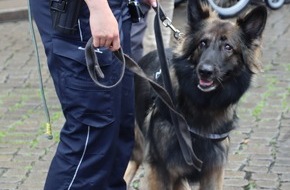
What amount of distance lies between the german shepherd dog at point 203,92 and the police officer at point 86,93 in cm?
46

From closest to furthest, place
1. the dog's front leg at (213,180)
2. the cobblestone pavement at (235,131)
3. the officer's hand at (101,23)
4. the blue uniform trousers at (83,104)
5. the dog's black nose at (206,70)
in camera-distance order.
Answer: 1. the officer's hand at (101,23)
2. the blue uniform trousers at (83,104)
3. the dog's black nose at (206,70)
4. the dog's front leg at (213,180)
5. the cobblestone pavement at (235,131)

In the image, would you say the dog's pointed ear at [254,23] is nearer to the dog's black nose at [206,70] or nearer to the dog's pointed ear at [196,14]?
the dog's pointed ear at [196,14]

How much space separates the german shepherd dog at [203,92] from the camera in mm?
4000

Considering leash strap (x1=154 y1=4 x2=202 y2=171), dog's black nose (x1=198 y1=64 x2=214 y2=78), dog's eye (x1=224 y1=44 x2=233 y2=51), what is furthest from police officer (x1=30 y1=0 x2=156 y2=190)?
dog's eye (x1=224 y1=44 x2=233 y2=51)

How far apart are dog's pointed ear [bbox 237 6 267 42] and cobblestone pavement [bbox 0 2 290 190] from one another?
128 cm

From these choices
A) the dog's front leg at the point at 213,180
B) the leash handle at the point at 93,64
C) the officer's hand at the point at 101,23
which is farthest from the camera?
the dog's front leg at the point at 213,180

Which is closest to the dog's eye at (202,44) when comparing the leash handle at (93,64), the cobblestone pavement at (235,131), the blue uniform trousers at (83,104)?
the blue uniform trousers at (83,104)

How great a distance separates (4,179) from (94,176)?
5.39 ft

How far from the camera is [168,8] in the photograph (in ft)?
21.4

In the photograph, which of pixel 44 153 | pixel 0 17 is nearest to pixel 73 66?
pixel 44 153

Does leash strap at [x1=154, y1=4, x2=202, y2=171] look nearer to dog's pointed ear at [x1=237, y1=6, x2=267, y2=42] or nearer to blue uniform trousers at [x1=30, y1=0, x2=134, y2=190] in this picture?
blue uniform trousers at [x1=30, y1=0, x2=134, y2=190]

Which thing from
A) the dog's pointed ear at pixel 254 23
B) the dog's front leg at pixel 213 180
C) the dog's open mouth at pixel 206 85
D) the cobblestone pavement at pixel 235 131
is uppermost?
the dog's pointed ear at pixel 254 23

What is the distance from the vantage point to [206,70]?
153 inches

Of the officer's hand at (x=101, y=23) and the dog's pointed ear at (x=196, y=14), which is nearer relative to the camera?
the officer's hand at (x=101, y=23)
